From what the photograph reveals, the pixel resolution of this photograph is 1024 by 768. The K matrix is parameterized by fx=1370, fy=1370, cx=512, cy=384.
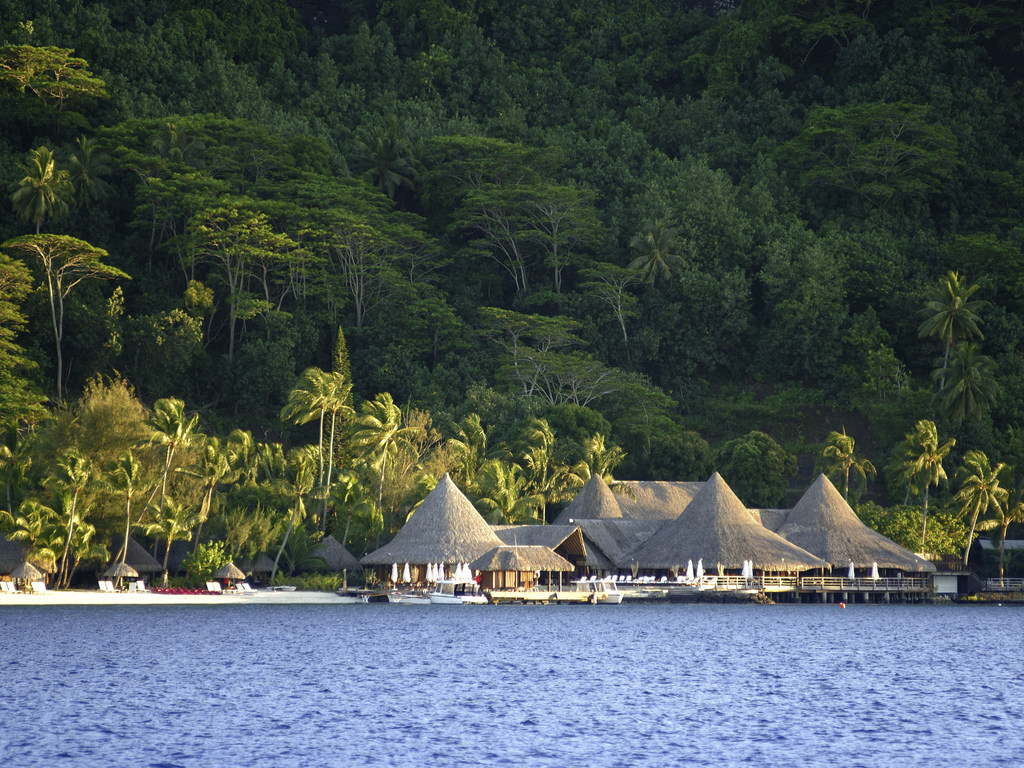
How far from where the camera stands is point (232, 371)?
209 ft

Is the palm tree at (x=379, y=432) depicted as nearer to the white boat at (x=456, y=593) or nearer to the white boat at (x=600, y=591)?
the white boat at (x=456, y=593)

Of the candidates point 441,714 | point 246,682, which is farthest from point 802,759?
point 246,682

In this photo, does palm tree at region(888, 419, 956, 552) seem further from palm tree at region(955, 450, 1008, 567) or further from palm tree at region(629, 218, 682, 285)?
palm tree at region(629, 218, 682, 285)

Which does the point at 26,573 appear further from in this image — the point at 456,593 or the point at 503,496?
the point at 503,496

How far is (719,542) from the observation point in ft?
175

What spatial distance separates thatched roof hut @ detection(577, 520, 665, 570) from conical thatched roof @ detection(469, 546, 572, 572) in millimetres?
3359

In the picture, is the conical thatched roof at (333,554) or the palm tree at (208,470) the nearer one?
the palm tree at (208,470)

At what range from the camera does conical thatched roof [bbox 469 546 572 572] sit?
51.1 m

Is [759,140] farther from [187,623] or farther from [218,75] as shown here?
[187,623]

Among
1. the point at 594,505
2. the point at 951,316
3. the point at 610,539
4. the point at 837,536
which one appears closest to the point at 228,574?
the point at 610,539

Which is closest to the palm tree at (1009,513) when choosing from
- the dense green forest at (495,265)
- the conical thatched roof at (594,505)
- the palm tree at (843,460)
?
the dense green forest at (495,265)

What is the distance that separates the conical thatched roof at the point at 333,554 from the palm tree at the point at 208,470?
15.8 feet

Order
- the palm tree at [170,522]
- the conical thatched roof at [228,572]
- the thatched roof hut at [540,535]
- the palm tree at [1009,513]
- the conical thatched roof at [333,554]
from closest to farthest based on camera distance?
the palm tree at [170,522] < the conical thatched roof at [228,572] < the conical thatched roof at [333,554] < the thatched roof hut at [540,535] < the palm tree at [1009,513]

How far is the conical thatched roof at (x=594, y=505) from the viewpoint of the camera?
57438mm
